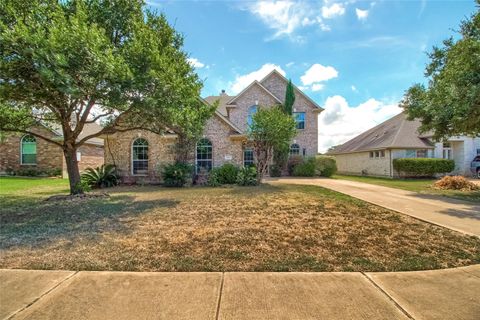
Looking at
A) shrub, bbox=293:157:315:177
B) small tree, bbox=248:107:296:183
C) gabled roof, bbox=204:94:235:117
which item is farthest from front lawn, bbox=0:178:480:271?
gabled roof, bbox=204:94:235:117

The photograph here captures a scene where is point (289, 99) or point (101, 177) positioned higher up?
point (289, 99)

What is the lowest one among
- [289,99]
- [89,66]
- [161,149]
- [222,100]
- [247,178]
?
[247,178]

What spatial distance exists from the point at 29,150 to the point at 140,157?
11357mm

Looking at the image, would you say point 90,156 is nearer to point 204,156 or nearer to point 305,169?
point 204,156

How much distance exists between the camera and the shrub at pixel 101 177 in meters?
15.9

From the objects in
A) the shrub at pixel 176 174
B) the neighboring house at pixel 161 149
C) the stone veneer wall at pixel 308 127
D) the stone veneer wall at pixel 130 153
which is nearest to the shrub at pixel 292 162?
the stone veneer wall at pixel 308 127

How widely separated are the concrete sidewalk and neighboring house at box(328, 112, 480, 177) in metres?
22.4

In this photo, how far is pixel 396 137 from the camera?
82.3 ft

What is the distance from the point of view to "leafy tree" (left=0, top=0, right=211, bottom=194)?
6.92m

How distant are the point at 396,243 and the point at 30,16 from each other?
10.6 meters

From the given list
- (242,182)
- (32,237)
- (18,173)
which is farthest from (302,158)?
(18,173)

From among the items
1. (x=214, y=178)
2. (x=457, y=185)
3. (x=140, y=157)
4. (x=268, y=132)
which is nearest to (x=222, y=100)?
(x=140, y=157)

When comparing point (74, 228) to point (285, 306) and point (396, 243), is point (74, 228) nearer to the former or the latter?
point (285, 306)

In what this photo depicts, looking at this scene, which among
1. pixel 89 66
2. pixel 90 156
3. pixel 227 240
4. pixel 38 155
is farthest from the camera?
pixel 90 156
